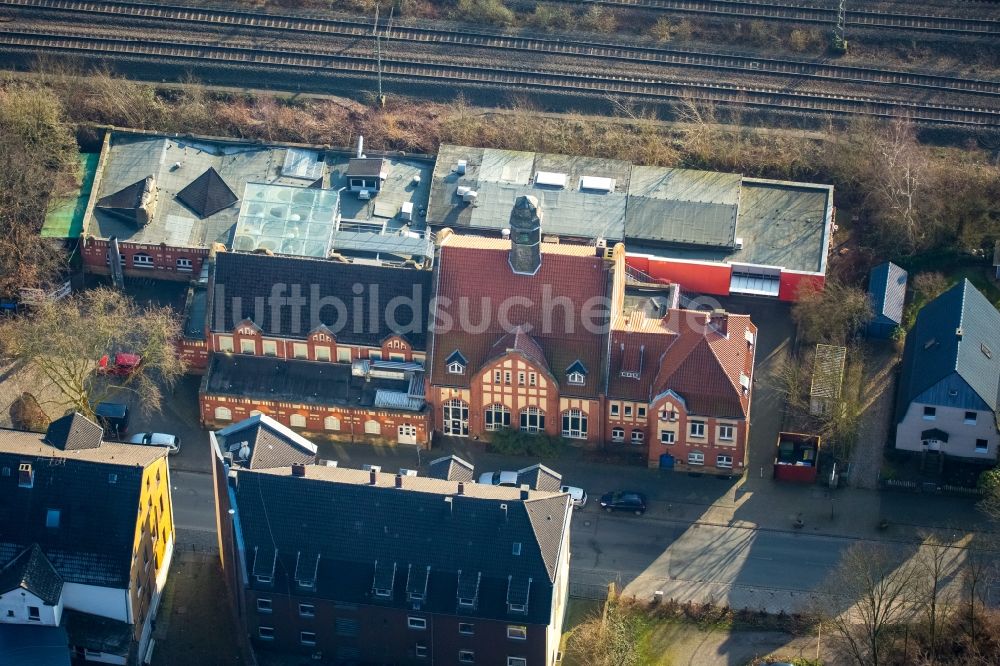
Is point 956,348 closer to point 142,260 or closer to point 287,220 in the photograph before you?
point 287,220

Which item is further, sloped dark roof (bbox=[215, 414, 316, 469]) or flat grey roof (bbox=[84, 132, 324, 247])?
flat grey roof (bbox=[84, 132, 324, 247])

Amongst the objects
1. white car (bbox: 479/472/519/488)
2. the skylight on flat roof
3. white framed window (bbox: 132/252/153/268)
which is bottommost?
white car (bbox: 479/472/519/488)

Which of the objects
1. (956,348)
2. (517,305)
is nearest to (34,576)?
(517,305)

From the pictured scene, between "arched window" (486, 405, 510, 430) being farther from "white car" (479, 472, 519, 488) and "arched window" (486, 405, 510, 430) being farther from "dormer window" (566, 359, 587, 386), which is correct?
"dormer window" (566, 359, 587, 386)

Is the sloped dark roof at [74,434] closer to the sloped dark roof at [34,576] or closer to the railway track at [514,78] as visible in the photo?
the sloped dark roof at [34,576]

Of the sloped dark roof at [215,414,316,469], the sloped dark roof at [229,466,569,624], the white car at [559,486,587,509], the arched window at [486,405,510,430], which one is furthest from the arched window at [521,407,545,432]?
the sloped dark roof at [215,414,316,469]

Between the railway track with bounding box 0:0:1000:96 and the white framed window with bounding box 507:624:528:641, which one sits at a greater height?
the railway track with bounding box 0:0:1000:96
